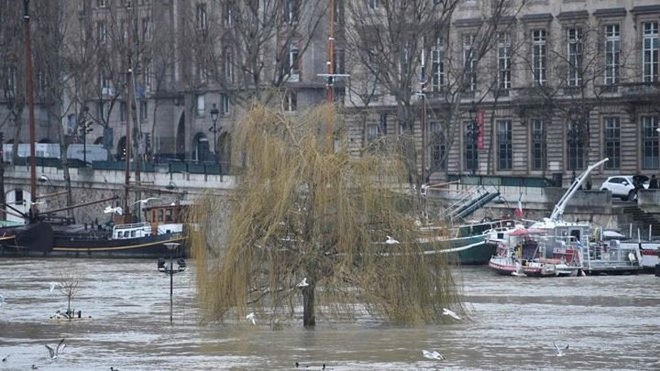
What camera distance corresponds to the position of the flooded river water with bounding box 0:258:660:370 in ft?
157

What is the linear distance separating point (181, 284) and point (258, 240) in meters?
18.7

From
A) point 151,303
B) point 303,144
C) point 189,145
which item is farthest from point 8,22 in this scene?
point 303,144

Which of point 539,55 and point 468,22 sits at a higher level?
point 468,22

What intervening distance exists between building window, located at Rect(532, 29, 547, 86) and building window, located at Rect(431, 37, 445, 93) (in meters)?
4.32

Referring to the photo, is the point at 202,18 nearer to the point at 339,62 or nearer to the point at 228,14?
the point at 228,14

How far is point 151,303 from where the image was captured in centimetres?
6341

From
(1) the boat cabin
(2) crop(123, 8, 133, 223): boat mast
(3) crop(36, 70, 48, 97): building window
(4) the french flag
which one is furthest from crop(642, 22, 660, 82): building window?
(3) crop(36, 70, 48, 97): building window

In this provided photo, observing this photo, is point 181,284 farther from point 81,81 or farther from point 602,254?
point 81,81

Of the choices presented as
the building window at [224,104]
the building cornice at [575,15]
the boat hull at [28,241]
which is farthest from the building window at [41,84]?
the building cornice at [575,15]

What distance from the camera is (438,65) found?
337 ft

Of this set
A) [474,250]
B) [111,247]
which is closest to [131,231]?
[111,247]

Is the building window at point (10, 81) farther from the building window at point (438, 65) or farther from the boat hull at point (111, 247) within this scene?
the boat hull at point (111, 247)

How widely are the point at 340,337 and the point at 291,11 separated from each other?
180 feet

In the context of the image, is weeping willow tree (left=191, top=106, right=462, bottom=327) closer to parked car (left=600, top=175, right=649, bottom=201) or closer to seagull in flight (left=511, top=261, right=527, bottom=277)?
seagull in flight (left=511, top=261, right=527, bottom=277)
